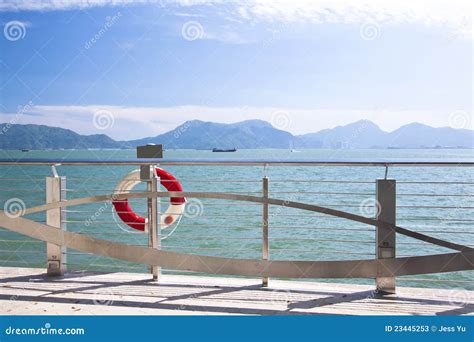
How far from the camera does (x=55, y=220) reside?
286cm

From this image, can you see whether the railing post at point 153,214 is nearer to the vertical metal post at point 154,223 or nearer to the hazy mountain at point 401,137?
the vertical metal post at point 154,223

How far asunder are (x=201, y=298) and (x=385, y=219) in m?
1.04

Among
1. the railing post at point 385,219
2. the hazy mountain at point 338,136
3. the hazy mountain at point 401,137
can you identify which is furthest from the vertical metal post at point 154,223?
the hazy mountain at point 338,136

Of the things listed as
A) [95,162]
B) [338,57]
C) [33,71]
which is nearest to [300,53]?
Result: [338,57]

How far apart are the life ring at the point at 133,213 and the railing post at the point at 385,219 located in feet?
3.92

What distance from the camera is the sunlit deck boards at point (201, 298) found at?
2.23m

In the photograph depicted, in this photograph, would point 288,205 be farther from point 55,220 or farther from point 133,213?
point 55,220

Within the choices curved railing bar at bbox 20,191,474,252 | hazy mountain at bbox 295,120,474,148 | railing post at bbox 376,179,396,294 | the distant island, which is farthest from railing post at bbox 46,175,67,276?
the distant island

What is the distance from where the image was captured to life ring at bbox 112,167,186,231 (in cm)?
297

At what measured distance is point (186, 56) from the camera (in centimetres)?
3506

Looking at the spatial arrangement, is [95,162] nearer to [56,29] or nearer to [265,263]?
[265,263]

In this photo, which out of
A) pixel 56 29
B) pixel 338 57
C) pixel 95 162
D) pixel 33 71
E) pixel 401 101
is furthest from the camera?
pixel 33 71

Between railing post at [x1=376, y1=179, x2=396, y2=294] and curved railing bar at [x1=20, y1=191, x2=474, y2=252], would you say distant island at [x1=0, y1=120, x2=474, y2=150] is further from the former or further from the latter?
railing post at [x1=376, y1=179, x2=396, y2=294]

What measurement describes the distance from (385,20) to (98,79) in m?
25.3
